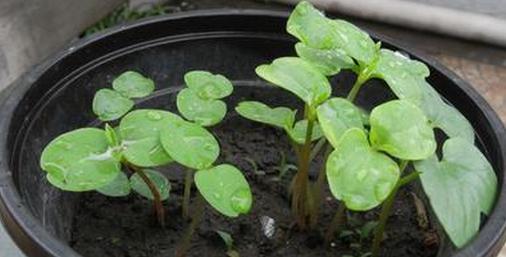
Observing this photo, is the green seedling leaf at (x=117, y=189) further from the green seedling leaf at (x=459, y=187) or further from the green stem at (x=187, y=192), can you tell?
the green seedling leaf at (x=459, y=187)

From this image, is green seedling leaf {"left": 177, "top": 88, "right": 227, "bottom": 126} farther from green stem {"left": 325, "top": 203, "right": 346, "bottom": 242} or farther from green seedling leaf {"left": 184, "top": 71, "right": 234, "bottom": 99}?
green stem {"left": 325, "top": 203, "right": 346, "bottom": 242}

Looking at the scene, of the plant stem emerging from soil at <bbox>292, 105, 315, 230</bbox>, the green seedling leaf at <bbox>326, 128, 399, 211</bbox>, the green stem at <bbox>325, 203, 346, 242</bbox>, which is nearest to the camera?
the green seedling leaf at <bbox>326, 128, 399, 211</bbox>

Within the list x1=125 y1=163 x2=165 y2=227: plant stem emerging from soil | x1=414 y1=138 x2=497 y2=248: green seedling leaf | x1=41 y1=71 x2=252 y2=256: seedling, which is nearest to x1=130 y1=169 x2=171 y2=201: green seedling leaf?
x1=125 y1=163 x2=165 y2=227: plant stem emerging from soil

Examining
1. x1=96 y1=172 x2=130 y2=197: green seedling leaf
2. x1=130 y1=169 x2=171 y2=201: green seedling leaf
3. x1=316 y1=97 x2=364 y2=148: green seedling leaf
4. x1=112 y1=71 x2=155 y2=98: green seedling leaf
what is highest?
x1=316 y1=97 x2=364 y2=148: green seedling leaf

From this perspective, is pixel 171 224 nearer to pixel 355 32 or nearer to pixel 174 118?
pixel 174 118

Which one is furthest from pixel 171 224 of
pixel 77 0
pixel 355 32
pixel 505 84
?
pixel 505 84

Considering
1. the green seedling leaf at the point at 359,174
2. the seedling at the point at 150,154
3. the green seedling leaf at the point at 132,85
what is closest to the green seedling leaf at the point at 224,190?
the seedling at the point at 150,154
